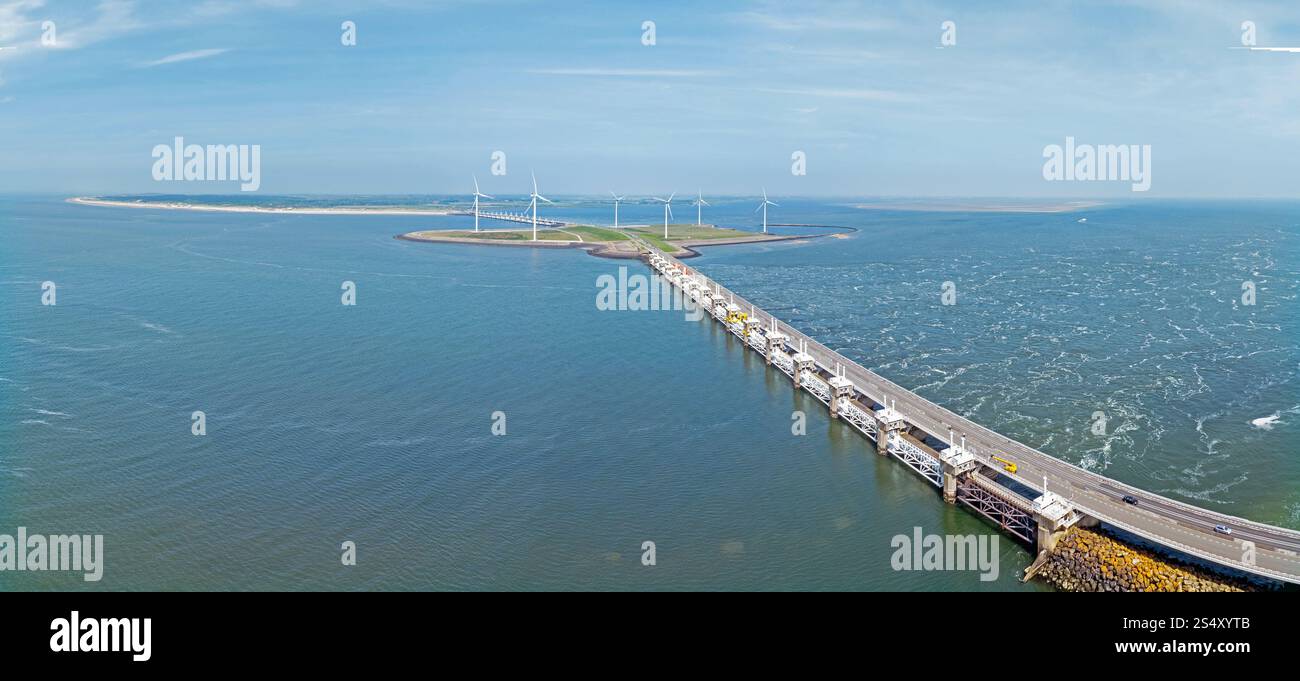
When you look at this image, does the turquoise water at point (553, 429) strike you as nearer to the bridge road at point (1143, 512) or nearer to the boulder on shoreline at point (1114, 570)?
the boulder on shoreline at point (1114, 570)

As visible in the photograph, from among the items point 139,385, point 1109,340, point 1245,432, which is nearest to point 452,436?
point 139,385

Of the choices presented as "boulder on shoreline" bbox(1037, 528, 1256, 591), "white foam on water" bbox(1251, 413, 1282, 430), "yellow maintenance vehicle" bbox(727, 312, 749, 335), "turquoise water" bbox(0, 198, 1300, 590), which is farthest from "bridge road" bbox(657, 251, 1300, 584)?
"yellow maintenance vehicle" bbox(727, 312, 749, 335)

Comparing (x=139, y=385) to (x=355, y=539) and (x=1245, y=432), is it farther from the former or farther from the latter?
(x=1245, y=432)

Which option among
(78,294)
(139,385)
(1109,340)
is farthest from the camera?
(78,294)

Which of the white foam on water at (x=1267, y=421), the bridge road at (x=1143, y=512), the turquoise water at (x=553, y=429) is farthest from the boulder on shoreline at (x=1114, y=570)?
the white foam on water at (x=1267, y=421)

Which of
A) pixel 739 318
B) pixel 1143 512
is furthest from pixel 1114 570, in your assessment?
pixel 739 318

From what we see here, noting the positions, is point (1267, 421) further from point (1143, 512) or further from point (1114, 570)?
point (1114, 570)

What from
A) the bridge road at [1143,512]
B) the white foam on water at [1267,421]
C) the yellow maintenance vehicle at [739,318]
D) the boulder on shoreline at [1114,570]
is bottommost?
the boulder on shoreline at [1114,570]
